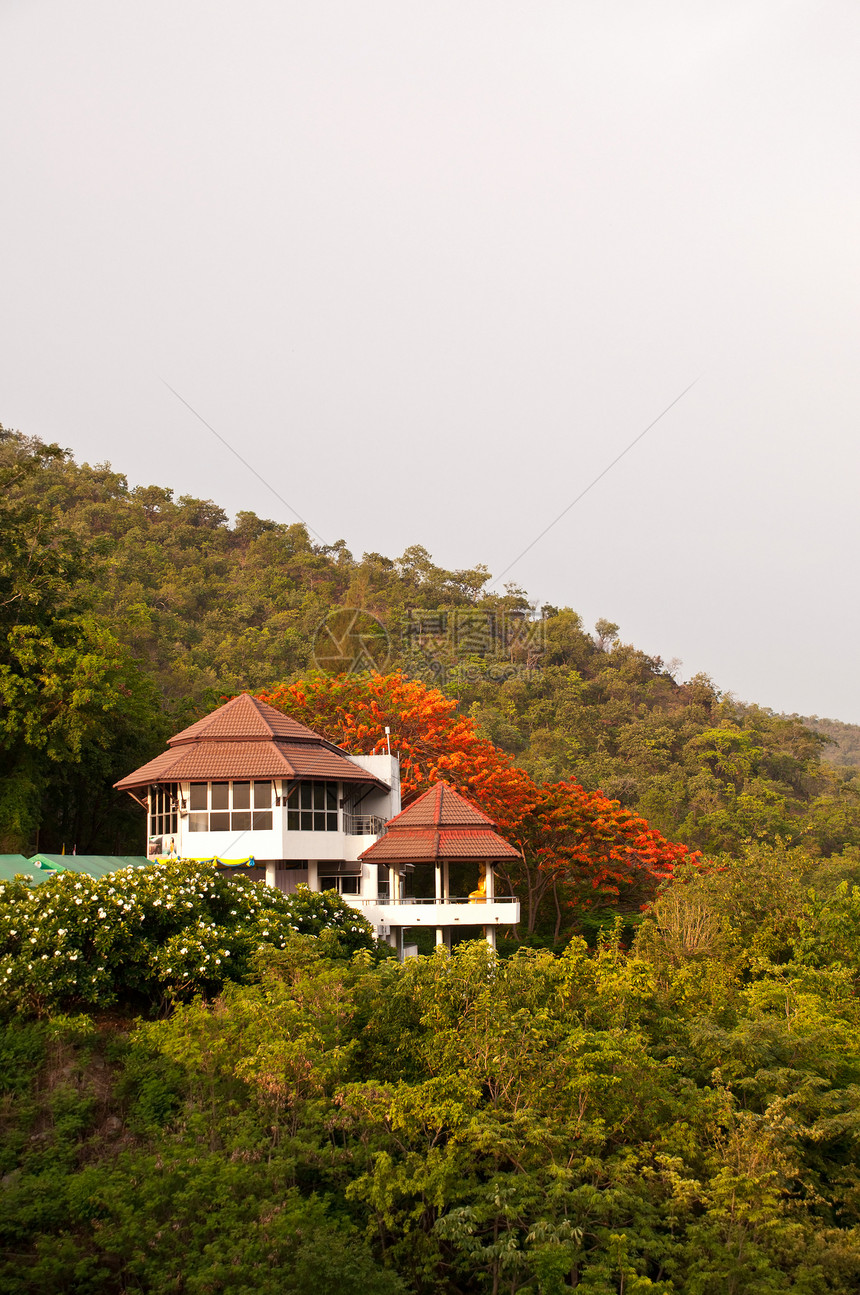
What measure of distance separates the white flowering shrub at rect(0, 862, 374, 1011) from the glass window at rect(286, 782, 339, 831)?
16.5 ft

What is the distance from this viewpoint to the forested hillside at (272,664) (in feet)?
84.1

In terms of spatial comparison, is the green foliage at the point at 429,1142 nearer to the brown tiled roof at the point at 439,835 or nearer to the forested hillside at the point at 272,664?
the brown tiled roof at the point at 439,835

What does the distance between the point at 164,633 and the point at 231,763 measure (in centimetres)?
2696

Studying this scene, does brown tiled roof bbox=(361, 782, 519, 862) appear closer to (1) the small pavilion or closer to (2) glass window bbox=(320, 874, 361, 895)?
(1) the small pavilion

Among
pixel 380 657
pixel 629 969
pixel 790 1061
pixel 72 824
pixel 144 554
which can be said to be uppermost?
pixel 144 554

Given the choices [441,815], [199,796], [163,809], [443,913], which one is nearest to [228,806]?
[199,796]

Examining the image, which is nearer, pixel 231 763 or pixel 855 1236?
pixel 855 1236

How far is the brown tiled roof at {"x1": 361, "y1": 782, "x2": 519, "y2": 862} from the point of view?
21.9 meters

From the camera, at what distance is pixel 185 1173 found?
36.5ft

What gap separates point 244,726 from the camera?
24312 millimetres

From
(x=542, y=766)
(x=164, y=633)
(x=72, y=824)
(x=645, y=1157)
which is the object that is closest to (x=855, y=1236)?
(x=645, y=1157)

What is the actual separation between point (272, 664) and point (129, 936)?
34.8m

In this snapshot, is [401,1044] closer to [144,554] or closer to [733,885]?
[733,885]

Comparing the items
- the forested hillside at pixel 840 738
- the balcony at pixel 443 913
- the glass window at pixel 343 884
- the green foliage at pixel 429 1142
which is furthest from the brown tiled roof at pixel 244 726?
the forested hillside at pixel 840 738
